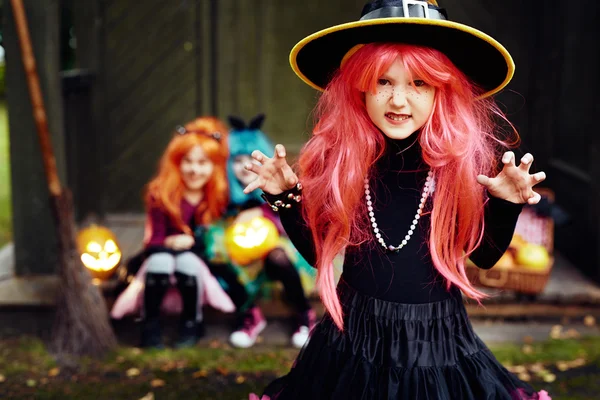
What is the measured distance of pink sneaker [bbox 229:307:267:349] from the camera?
4523 mm

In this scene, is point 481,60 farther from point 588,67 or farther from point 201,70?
point 201,70

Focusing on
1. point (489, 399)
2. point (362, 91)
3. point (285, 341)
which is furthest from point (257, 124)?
point (489, 399)

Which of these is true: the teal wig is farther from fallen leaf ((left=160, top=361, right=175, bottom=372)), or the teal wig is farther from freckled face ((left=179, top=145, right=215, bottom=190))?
fallen leaf ((left=160, top=361, right=175, bottom=372))

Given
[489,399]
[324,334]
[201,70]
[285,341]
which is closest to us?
[489,399]

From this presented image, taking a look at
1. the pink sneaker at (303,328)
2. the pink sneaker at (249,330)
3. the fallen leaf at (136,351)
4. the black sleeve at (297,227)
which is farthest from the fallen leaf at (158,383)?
the black sleeve at (297,227)

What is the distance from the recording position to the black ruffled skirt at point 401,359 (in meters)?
2.40

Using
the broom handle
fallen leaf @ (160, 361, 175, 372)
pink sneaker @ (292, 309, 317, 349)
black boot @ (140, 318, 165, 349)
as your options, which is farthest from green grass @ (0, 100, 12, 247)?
pink sneaker @ (292, 309, 317, 349)

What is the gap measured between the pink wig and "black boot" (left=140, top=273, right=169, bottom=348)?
200 centimetres

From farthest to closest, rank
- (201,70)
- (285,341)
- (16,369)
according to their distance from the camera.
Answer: (201,70) < (285,341) < (16,369)

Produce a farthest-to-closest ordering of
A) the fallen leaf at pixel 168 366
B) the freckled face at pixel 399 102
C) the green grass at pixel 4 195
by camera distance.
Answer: the green grass at pixel 4 195 → the fallen leaf at pixel 168 366 → the freckled face at pixel 399 102

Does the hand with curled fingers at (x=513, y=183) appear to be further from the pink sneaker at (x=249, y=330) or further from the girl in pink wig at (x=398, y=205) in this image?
the pink sneaker at (x=249, y=330)

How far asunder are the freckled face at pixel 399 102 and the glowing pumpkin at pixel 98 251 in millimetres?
2763

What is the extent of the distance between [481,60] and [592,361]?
2.58 metres

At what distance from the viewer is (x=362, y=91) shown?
97.2 inches
